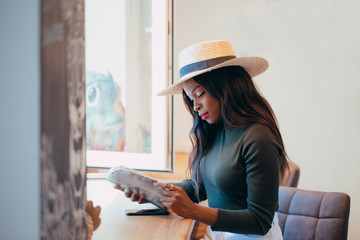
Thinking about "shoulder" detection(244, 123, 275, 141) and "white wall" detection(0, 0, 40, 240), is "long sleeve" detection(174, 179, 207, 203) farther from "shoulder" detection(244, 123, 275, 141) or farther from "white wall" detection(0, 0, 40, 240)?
"white wall" detection(0, 0, 40, 240)

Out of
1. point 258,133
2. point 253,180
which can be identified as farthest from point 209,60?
point 253,180

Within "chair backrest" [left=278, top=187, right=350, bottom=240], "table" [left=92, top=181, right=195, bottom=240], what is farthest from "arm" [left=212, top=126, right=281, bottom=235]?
"chair backrest" [left=278, top=187, right=350, bottom=240]

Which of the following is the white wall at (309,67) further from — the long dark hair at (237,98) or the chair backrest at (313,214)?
the long dark hair at (237,98)

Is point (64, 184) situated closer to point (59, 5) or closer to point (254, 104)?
point (59, 5)

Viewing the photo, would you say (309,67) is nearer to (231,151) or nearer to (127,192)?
(231,151)

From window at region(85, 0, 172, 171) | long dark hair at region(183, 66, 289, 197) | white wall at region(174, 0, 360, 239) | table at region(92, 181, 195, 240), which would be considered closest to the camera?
table at region(92, 181, 195, 240)

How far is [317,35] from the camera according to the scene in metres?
2.12

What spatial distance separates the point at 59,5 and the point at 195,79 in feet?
2.77

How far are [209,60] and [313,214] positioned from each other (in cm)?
75

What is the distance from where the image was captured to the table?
0.93 metres

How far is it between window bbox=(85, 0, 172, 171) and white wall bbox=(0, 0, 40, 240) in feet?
4.12

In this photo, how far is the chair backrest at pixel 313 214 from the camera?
1.17 metres

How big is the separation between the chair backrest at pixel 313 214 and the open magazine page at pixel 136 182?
1.94 feet

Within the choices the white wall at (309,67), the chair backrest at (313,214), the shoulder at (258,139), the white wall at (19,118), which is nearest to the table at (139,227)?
the shoulder at (258,139)
